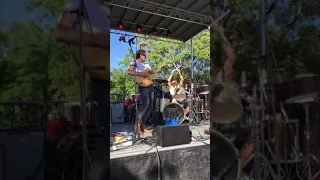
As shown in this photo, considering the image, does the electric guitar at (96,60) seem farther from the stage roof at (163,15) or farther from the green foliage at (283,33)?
the stage roof at (163,15)

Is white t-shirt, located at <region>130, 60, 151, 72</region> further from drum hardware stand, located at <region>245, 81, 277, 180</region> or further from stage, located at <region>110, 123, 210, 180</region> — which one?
drum hardware stand, located at <region>245, 81, 277, 180</region>

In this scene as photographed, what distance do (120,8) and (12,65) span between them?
4.15m

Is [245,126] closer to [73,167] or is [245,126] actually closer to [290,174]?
[290,174]

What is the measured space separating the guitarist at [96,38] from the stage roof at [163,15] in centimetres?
367

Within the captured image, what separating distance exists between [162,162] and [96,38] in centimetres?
193

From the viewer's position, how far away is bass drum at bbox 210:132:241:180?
1.46 meters

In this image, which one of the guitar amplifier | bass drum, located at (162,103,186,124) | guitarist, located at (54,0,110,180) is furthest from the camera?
bass drum, located at (162,103,186,124)

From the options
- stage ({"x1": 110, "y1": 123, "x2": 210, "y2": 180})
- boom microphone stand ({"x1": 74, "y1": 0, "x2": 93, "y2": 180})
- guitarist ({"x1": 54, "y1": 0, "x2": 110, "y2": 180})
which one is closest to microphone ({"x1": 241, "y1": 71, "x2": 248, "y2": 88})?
guitarist ({"x1": 54, "y1": 0, "x2": 110, "y2": 180})

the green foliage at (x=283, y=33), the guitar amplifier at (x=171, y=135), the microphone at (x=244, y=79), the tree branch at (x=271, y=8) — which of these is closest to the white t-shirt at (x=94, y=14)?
the green foliage at (x=283, y=33)

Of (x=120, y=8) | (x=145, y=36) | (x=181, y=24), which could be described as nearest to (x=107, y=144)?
(x=120, y=8)

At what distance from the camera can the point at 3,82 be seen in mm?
1117

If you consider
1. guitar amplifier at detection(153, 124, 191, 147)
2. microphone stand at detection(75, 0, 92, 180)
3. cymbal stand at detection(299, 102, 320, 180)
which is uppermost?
microphone stand at detection(75, 0, 92, 180)

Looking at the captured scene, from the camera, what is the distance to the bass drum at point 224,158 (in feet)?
4.78

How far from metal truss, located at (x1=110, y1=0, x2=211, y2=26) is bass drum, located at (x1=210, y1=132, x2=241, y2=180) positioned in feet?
13.1
